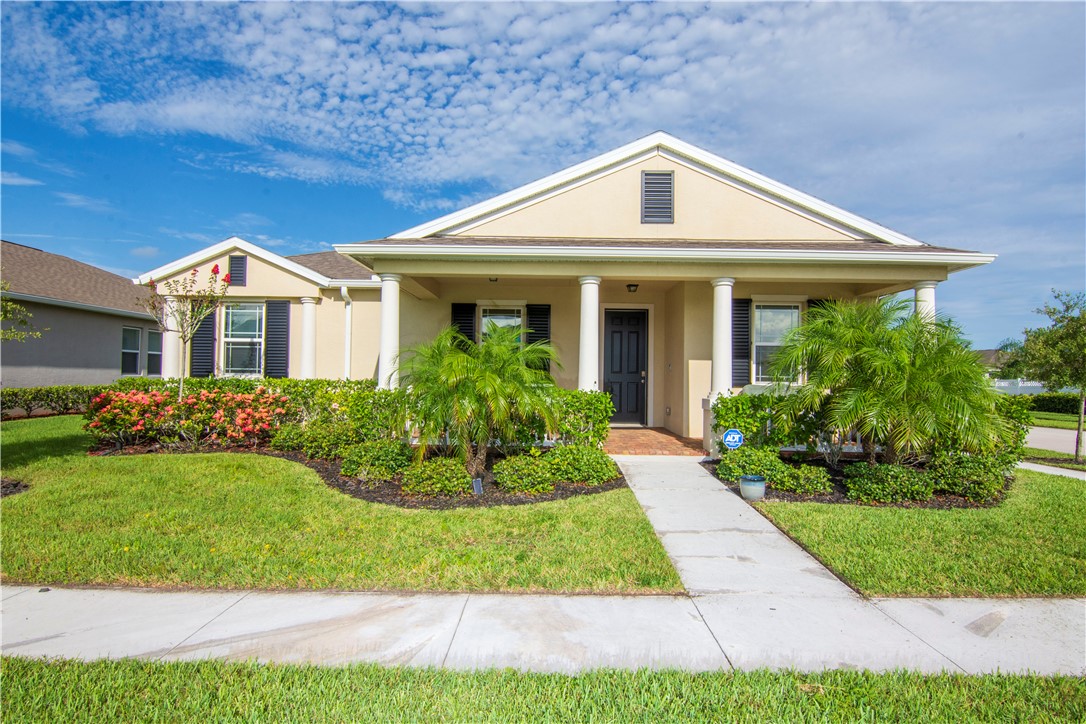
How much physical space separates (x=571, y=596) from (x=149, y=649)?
2650 millimetres

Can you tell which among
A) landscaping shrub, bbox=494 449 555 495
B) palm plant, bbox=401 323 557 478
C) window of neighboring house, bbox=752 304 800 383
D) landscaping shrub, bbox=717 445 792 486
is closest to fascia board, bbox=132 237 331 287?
palm plant, bbox=401 323 557 478

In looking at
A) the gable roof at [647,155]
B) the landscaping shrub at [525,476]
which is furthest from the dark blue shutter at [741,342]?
the landscaping shrub at [525,476]

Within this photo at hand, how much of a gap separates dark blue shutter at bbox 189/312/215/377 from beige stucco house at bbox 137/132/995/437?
7.2 inches

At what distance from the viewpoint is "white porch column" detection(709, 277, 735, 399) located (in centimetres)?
873

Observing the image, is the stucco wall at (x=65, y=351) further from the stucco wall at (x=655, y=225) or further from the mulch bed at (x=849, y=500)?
the mulch bed at (x=849, y=500)

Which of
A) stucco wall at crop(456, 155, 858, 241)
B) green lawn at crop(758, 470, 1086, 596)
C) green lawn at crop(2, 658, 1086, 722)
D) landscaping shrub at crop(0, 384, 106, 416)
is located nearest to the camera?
green lawn at crop(2, 658, 1086, 722)

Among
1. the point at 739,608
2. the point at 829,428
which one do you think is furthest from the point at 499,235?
the point at 739,608

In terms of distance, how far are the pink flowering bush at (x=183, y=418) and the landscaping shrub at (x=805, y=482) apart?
8444mm

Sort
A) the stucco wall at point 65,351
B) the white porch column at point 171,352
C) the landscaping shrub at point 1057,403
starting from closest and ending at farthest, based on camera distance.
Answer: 1. the white porch column at point 171,352
2. the stucco wall at point 65,351
3. the landscaping shrub at point 1057,403

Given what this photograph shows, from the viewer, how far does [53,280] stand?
1525cm

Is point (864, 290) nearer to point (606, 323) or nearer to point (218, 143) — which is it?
point (606, 323)

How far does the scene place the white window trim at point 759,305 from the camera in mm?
10438

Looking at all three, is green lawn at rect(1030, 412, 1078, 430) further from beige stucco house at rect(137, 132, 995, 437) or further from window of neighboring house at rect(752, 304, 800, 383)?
beige stucco house at rect(137, 132, 995, 437)

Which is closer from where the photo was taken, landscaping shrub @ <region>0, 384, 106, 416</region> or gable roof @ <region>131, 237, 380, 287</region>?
gable roof @ <region>131, 237, 380, 287</region>
